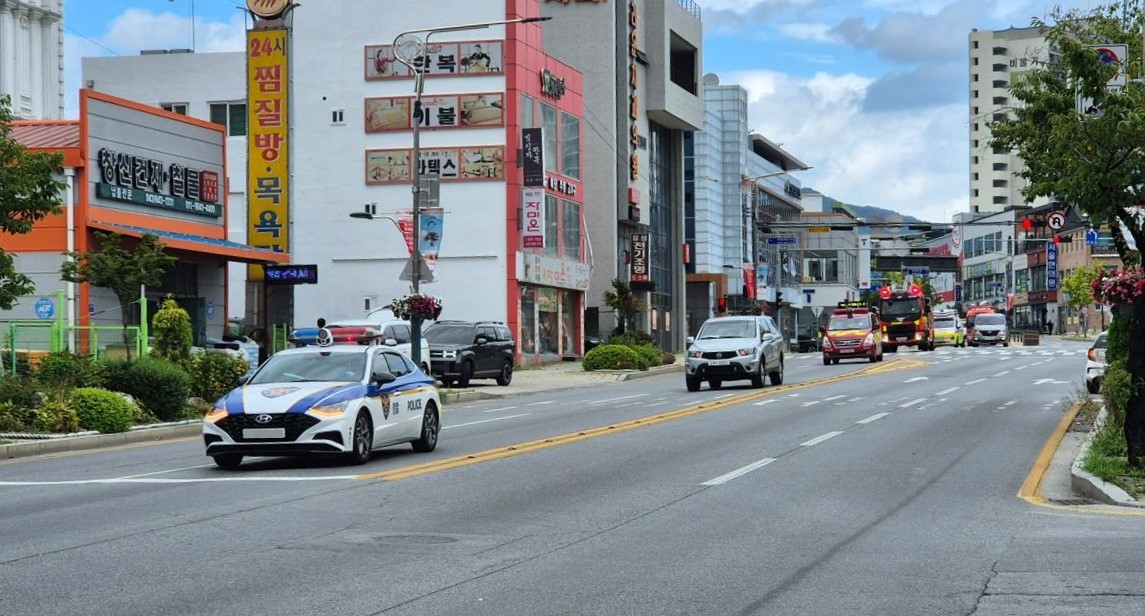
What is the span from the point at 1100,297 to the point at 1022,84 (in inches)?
185

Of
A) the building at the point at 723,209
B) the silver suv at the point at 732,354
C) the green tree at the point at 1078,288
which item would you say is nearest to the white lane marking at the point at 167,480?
the silver suv at the point at 732,354

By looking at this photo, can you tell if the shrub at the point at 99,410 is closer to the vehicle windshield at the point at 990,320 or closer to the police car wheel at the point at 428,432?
the police car wheel at the point at 428,432

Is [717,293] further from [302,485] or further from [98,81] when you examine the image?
[302,485]

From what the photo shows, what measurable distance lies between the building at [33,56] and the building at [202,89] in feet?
52.1

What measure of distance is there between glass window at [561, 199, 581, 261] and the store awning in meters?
21.9

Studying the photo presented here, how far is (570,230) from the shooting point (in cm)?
6512

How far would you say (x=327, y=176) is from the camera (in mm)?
59969

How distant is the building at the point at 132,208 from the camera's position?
35844mm

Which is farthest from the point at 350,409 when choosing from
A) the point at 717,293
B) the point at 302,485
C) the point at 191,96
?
the point at 717,293

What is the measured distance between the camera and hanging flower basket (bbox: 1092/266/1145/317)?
51.6 feet

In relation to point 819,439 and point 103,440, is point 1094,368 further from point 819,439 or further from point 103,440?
point 103,440

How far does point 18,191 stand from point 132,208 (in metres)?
14.9

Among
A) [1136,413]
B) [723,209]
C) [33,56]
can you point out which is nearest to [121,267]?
[1136,413]

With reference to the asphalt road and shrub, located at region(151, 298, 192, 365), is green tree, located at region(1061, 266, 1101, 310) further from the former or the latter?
the asphalt road
